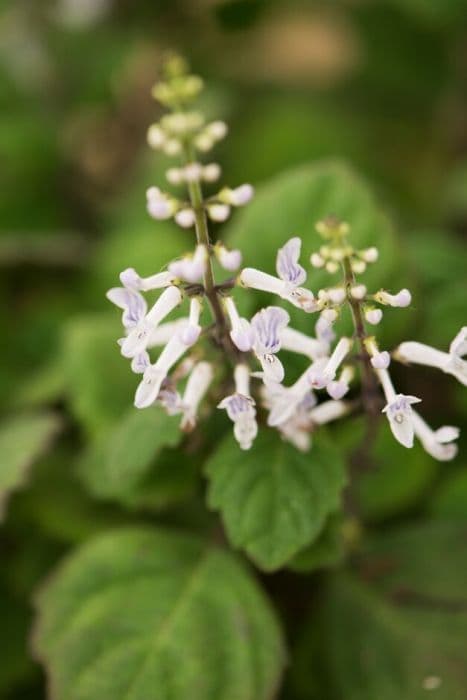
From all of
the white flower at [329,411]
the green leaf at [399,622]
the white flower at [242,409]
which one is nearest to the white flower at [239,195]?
the white flower at [242,409]

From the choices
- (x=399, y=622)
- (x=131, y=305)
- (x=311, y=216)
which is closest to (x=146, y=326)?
(x=131, y=305)

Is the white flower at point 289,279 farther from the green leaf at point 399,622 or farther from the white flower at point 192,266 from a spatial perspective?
the green leaf at point 399,622

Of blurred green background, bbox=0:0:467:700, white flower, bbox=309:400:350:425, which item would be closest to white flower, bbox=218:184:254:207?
white flower, bbox=309:400:350:425

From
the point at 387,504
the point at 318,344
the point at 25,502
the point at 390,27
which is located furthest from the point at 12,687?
the point at 390,27

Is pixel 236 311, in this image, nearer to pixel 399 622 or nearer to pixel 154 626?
pixel 154 626

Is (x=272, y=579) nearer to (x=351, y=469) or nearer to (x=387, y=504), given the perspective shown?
(x=387, y=504)

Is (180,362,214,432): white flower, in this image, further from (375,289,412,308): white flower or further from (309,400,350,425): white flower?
(375,289,412,308): white flower
